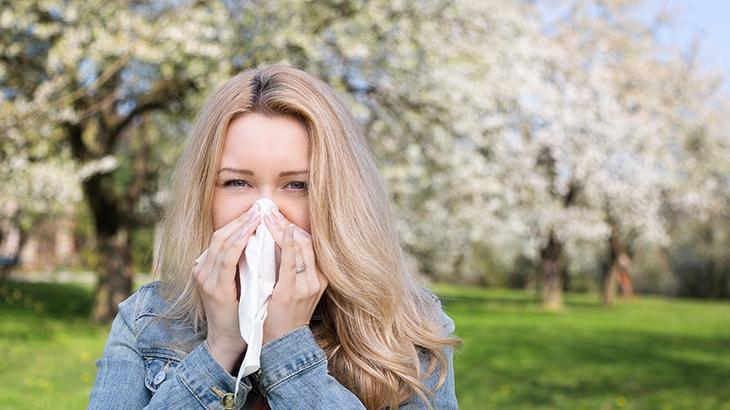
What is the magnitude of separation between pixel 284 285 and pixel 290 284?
1cm

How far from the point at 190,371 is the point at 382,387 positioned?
0.46 m

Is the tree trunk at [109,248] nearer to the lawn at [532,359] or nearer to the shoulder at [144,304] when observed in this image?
the lawn at [532,359]

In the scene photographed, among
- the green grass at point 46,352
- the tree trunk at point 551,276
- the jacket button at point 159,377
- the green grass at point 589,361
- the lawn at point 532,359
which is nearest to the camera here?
the jacket button at point 159,377

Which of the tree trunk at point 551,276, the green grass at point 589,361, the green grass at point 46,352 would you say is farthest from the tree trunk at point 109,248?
the tree trunk at point 551,276

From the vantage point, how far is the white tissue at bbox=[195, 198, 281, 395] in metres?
1.34

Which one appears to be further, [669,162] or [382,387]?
[669,162]

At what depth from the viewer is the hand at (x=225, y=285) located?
53.6 inches

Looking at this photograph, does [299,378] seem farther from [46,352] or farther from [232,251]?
[46,352]

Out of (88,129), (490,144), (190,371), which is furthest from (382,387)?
(88,129)

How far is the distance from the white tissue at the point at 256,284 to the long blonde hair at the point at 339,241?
0.12m

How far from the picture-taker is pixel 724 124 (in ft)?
59.2

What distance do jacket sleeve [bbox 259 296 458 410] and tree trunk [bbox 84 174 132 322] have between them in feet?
32.0

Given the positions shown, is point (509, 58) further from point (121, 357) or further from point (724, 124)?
point (724, 124)

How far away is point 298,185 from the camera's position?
150 cm
